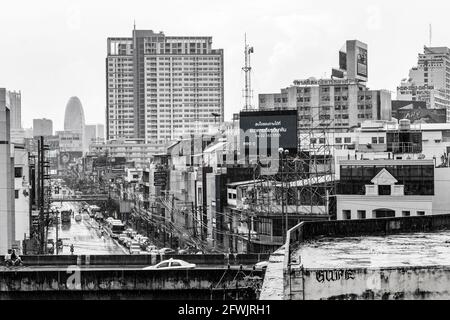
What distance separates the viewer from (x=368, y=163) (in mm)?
44719

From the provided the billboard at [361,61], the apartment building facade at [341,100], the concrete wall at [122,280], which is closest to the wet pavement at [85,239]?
the apartment building facade at [341,100]

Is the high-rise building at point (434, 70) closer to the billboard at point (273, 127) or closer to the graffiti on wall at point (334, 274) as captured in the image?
the billboard at point (273, 127)

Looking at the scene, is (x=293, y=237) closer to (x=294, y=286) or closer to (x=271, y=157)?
(x=294, y=286)

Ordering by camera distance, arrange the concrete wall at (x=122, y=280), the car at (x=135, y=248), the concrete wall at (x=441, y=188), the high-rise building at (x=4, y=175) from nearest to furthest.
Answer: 1. the concrete wall at (x=122, y=280)
2. the high-rise building at (x=4, y=175)
3. the concrete wall at (x=441, y=188)
4. the car at (x=135, y=248)

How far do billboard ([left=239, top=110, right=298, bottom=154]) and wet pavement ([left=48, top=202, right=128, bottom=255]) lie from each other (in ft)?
52.7

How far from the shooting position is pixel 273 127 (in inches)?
2224

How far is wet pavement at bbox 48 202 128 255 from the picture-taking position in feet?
233

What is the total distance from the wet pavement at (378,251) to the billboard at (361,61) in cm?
8734

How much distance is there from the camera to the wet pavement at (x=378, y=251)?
15.8 m

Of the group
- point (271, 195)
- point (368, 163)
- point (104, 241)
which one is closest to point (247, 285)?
point (368, 163)

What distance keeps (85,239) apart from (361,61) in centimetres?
4089

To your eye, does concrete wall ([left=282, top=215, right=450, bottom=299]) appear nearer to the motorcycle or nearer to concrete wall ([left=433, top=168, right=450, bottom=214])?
the motorcycle

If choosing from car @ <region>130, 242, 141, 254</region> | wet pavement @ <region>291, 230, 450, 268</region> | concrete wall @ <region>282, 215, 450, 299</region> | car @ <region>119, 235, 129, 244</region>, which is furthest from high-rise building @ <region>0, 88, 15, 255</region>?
car @ <region>119, 235, 129, 244</region>

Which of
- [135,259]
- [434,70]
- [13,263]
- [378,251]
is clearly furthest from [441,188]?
[434,70]
